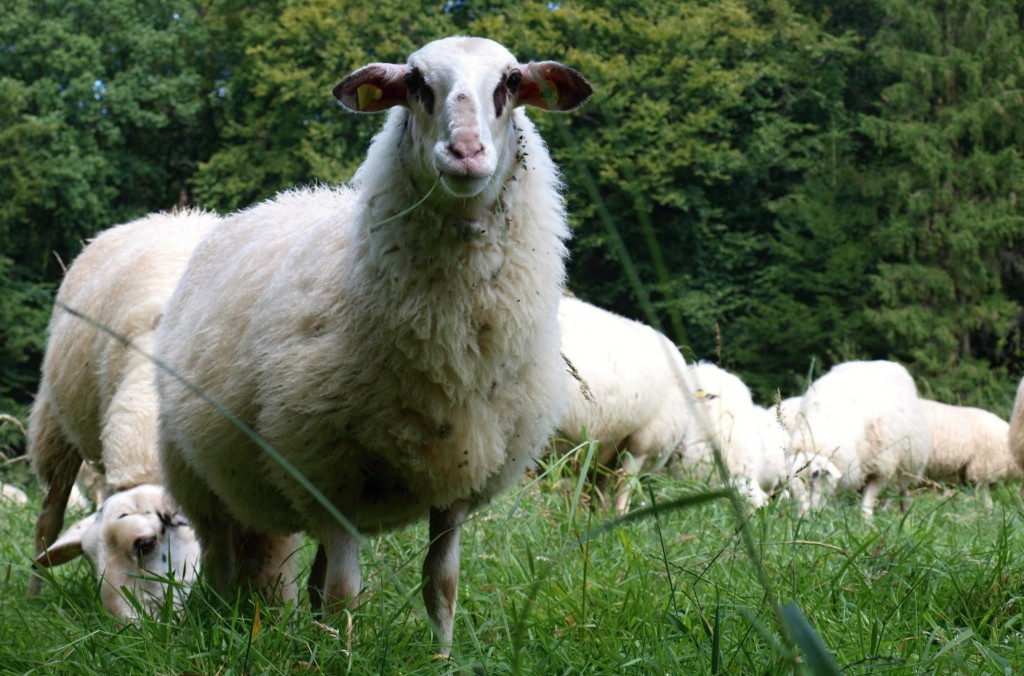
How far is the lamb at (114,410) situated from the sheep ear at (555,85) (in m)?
1.63

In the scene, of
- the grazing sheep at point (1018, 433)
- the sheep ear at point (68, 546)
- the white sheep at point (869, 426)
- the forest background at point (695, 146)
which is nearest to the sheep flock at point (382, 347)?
the sheep ear at point (68, 546)

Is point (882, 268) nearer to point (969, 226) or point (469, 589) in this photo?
point (969, 226)

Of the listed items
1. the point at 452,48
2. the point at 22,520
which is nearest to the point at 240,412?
the point at 452,48

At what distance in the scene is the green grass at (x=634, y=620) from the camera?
2.37 m

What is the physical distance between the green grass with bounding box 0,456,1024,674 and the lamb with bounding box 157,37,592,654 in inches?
9.3

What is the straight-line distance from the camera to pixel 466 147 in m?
2.46

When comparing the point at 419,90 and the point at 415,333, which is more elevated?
the point at 419,90

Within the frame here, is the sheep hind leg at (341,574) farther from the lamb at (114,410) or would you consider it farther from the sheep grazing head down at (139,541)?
the sheep grazing head down at (139,541)

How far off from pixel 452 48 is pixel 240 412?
1.09 m

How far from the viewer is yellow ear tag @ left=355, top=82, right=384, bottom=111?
289cm

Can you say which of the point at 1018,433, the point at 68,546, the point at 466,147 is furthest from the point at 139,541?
the point at 1018,433

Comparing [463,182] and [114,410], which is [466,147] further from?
[114,410]

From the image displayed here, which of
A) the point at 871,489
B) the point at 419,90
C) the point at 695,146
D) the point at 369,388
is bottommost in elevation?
the point at 695,146

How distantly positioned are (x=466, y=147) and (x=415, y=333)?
0.49m
